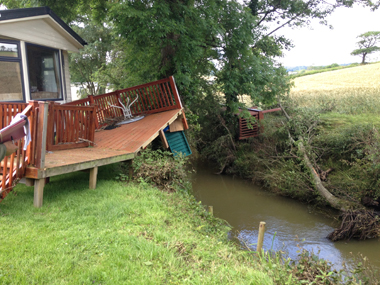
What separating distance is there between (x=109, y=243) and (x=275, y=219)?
7.30 m

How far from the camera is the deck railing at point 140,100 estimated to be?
34.6ft

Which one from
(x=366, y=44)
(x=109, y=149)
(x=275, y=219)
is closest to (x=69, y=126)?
(x=109, y=149)

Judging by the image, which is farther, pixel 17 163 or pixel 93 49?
pixel 93 49

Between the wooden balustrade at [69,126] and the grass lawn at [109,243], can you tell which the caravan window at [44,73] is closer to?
the wooden balustrade at [69,126]

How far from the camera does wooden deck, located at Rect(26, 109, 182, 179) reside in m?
5.27

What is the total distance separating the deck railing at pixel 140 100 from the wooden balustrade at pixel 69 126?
3333 millimetres

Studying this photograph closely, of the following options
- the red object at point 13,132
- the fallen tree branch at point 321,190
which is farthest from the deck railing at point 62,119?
the fallen tree branch at point 321,190

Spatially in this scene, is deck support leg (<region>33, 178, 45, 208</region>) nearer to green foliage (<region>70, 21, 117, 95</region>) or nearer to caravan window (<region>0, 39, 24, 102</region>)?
caravan window (<region>0, 39, 24, 102</region>)

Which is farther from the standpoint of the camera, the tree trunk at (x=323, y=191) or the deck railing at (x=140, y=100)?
the deck railing at (x=140, y=100)

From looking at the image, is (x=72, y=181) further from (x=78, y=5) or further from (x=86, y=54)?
(x=86, y=54)

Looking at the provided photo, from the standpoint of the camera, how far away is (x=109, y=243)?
4074 millimetres

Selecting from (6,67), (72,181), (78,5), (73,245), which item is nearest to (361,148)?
(72,181)

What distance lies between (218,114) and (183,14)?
6.15m

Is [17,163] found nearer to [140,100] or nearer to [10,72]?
[10,72]
